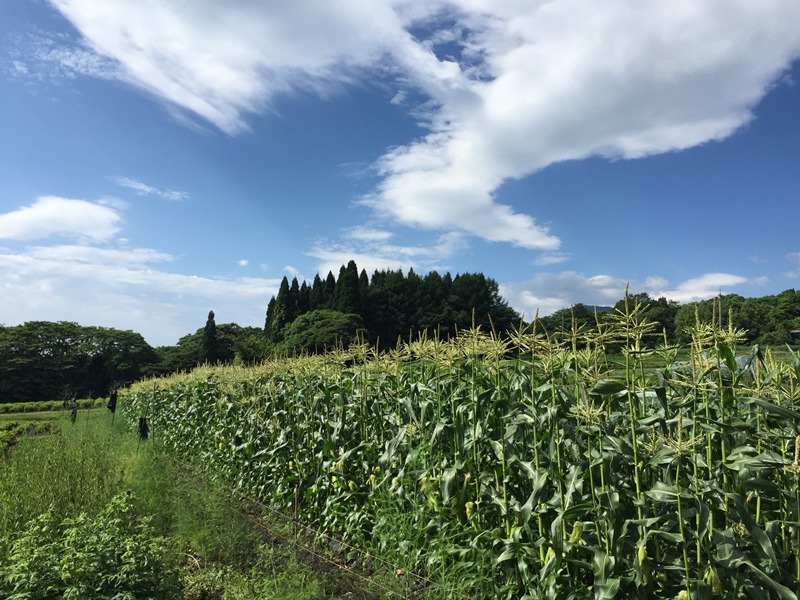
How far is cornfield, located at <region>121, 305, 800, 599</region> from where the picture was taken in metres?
2.39

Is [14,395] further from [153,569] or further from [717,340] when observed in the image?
[717,340]

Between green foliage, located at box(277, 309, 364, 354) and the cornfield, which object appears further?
green foliage, located at box(277, 309, 364, 354)

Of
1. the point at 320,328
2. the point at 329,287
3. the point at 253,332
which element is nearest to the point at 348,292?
the point at 329,287

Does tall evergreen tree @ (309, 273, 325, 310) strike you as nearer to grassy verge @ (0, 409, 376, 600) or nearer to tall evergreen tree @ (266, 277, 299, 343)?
tall evergreen tree @ (266, 277, 299, 343)

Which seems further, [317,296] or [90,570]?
[317,296]

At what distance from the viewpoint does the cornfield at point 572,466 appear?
2391 mm

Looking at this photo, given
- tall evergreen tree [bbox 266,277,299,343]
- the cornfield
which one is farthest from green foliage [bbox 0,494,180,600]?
tall evergreen tree [bbox 266,277,299,343]

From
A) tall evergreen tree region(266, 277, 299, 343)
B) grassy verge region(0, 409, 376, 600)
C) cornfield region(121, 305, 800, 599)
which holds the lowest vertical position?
grassy verge region(0, 409, 376, 600)

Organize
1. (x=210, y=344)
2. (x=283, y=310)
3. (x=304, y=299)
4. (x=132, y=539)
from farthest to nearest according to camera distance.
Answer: (x=304, y=299) → (x=283, y=310) → (x=210, y=344) → (x=132, y=539)

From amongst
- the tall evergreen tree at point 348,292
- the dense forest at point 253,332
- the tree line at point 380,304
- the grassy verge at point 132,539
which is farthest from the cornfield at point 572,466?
the tall evergreen tree at point 348,292

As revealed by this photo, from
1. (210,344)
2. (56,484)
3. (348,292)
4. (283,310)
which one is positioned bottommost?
(56,484)

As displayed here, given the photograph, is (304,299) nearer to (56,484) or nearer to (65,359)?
(65,359)

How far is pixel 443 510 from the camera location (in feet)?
12.2

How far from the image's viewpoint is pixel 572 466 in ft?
9.41
